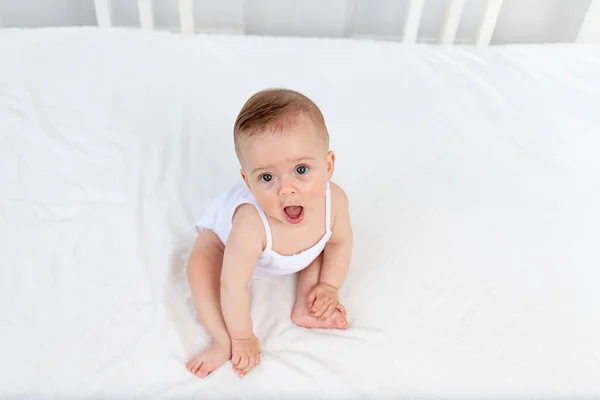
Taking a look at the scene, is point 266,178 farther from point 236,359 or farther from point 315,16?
point 315,16

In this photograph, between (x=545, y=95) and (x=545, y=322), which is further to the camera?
(x=545, y=95)

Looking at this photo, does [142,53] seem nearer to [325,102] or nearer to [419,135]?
[325,102]

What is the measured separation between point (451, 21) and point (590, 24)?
1.27 feet

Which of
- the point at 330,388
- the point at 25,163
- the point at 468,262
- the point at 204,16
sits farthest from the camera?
the point at 204,16

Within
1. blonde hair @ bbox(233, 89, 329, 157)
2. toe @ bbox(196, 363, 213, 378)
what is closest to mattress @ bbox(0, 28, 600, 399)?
toe @ bbox(196, 363, 213, 378)

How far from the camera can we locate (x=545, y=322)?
2.82 feet

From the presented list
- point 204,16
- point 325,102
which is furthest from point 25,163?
point 204,16

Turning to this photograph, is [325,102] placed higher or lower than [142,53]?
lower

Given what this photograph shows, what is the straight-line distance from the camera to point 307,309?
87cm

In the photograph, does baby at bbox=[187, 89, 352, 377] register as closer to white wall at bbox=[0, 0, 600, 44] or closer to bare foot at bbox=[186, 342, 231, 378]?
Answer: bare foot at bbox=[186, 342, 231, 378]

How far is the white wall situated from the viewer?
62.5 inches

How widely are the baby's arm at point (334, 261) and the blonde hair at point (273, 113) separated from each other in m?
0.15

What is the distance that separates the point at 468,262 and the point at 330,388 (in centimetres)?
33

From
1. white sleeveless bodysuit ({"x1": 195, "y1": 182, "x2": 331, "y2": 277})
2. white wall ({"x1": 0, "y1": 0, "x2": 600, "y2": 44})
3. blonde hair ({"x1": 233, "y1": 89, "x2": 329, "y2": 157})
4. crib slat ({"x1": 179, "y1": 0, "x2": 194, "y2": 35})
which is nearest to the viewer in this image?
blonde hair ({"x1": 233, "y1": 89, "x2": 329, "y2": 157})
